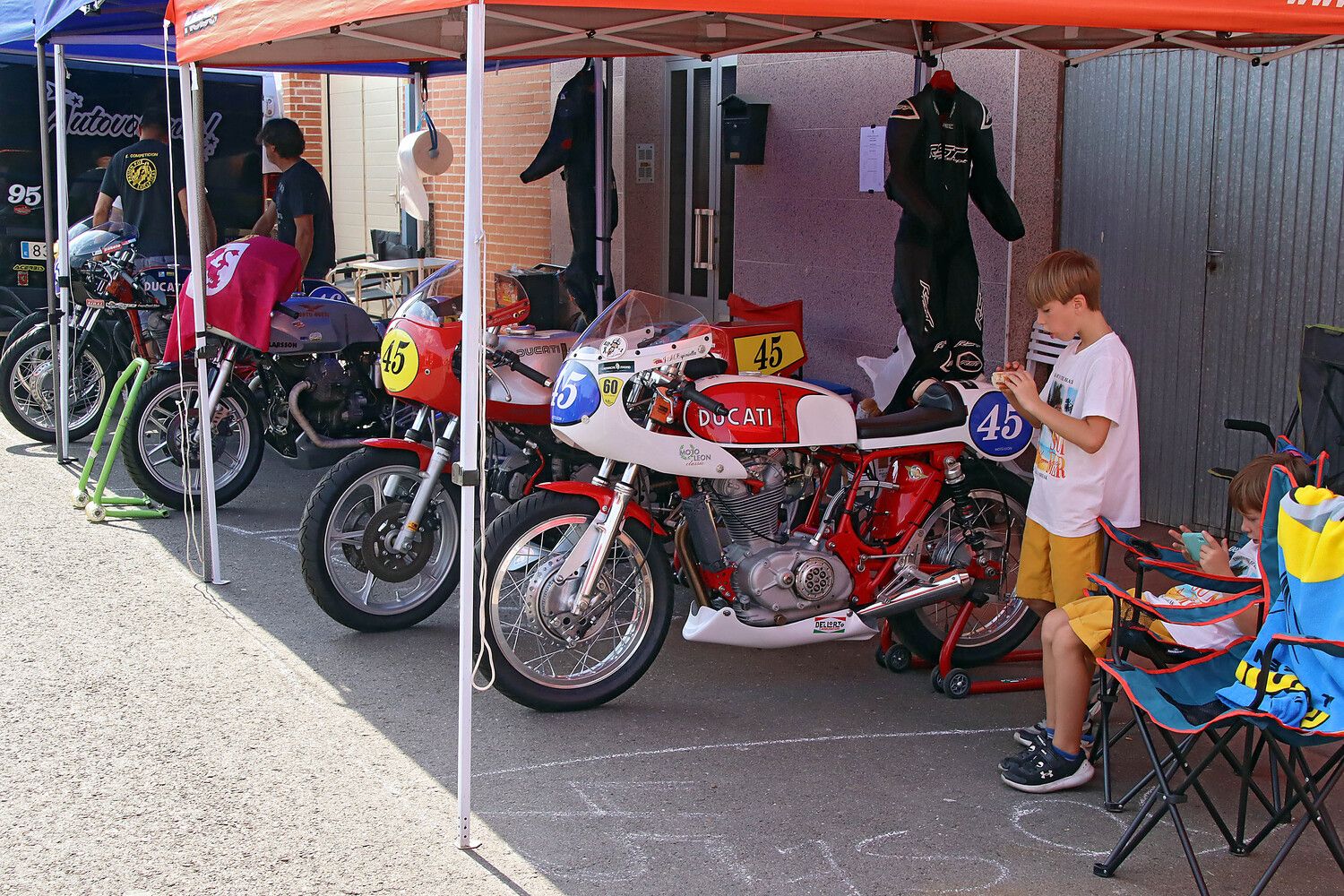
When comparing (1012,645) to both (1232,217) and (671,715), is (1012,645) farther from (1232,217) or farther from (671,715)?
(1232,217)

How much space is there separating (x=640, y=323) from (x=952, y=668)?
175 centimetres

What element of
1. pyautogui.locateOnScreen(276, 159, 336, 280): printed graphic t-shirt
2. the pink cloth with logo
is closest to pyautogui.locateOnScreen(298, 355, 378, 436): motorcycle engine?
the pink cloth with logo

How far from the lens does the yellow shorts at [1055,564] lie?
4.44m

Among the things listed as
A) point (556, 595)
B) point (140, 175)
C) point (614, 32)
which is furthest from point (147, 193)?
point (556, 595)

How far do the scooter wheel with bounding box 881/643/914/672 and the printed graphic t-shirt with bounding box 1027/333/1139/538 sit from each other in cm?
107

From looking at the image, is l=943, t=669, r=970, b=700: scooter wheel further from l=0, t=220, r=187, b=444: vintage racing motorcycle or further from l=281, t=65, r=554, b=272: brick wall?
l=281, t=65, r=554, b=272: brick wall

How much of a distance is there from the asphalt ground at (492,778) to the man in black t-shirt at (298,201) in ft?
10.2

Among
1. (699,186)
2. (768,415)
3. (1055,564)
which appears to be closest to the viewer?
(1055,564)

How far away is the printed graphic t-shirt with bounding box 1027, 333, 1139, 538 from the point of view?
434cm

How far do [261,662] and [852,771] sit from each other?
2323mm

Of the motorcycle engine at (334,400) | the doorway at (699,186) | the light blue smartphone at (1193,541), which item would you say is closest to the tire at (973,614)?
the light blue smartphone at (1193,541)

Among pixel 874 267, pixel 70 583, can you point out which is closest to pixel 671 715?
pixel 70 583

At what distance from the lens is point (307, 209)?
27.9 ft

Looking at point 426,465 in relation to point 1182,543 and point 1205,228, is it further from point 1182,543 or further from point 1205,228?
point 1205,228
